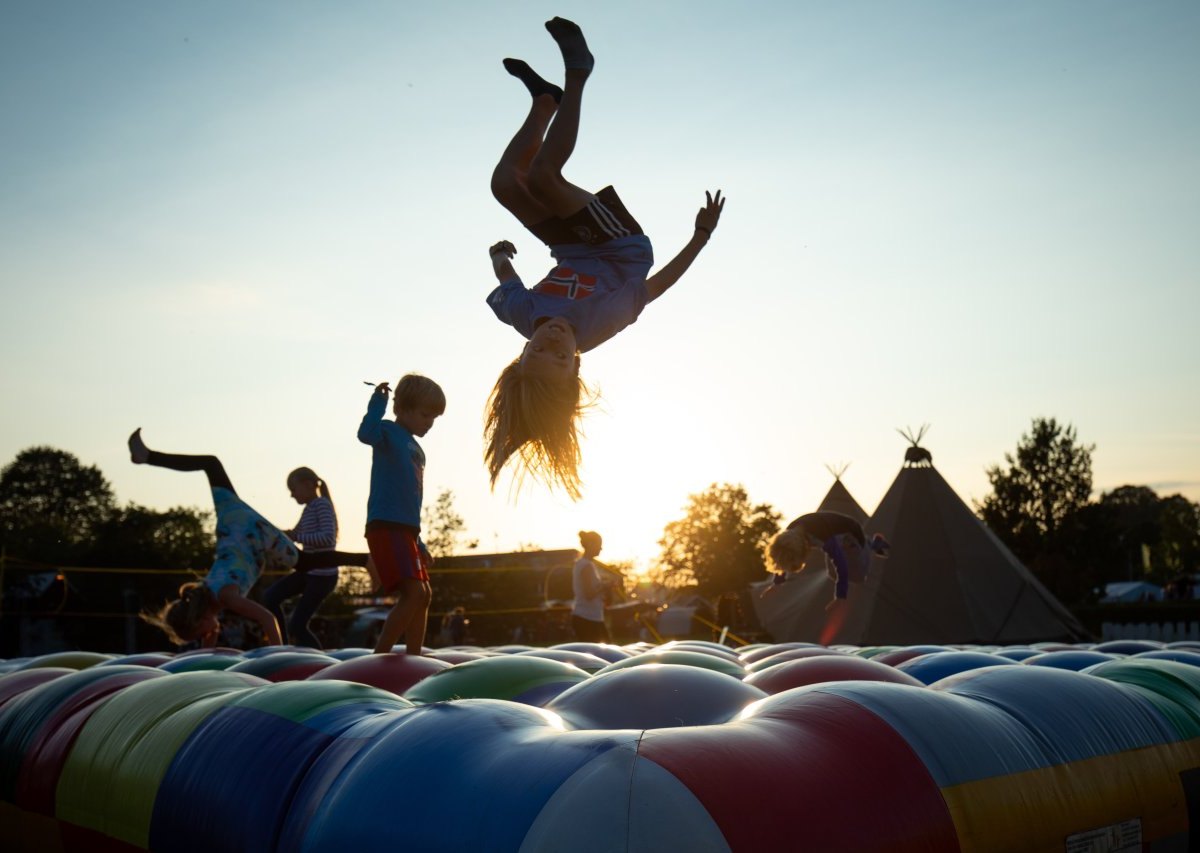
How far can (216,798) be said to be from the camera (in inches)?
95.3

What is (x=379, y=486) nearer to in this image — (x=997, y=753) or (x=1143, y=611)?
(x=997, y=753)

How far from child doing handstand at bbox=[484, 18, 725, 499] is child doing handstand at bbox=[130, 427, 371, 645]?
2.73 m

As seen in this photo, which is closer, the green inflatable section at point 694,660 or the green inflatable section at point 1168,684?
the green inflatable section at point 1168,684

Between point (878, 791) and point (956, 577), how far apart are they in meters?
13.8

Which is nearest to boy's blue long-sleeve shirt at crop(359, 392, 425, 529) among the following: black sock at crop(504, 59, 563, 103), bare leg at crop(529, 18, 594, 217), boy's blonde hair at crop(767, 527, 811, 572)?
bare leg at crop(529, 18, 594, 217)

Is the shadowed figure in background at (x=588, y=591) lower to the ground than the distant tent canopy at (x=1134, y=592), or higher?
higher

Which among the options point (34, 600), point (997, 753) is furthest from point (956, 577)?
point (997, 753)

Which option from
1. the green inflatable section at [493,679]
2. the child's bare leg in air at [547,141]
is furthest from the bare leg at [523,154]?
the green inflatable section at [493,679]

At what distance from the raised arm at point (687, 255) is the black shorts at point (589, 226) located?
0.77 feet

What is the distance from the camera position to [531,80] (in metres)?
4.64

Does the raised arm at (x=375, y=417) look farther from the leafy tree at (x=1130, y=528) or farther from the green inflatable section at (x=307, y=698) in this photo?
the leafy tree at (x=1130, y=528)

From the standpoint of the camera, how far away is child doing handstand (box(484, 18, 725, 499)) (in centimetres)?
457

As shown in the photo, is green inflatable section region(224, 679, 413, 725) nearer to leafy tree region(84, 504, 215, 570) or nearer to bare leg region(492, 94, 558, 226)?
bare leg region(492, 94, 558, 226)

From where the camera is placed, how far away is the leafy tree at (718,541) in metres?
49.1
